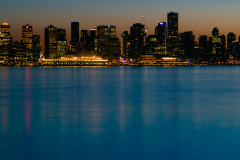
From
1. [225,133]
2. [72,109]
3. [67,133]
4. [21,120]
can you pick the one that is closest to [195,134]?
[225,133]

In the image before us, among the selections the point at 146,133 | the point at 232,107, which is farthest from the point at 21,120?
the point at 232,107

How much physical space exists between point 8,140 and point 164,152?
26.0 feet

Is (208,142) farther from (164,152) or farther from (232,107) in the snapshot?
(232,107)

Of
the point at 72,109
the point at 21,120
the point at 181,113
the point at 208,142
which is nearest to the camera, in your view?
the point at 208,142

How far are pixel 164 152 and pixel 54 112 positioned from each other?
1591 cm

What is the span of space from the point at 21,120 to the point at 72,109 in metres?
7.26

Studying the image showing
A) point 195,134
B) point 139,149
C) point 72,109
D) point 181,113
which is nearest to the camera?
point 139,149

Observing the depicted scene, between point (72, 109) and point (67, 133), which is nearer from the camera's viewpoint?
point (67, 133)

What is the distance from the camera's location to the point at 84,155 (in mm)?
16391

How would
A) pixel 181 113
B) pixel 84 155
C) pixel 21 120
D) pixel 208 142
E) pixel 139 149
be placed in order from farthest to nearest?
pixel 181 113 < pixel 21 120 < pixel 208 142 < pixel 139 149 < pixel 84 155

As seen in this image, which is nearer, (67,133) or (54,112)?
(67,133)

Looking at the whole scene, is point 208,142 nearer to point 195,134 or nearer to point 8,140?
point 195,134

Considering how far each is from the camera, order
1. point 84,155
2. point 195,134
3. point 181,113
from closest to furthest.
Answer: point 84,155 → point 195,134 → point 181,113

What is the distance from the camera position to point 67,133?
21.5m
